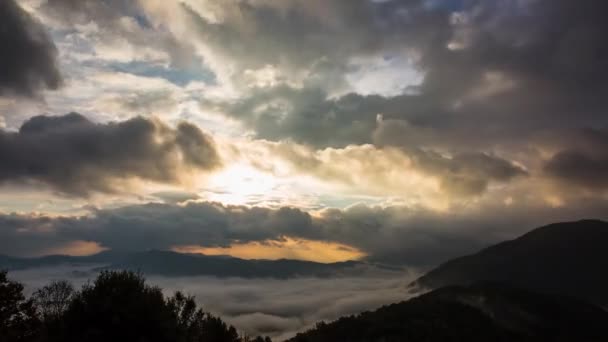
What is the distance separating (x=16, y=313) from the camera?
2164 inches

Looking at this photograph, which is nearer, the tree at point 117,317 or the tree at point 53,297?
the tree at point 117,317

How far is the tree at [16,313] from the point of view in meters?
52.8

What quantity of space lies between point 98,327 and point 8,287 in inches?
943

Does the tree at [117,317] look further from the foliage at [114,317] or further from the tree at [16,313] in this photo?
the tree at [16,313]

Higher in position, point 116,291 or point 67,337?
point 116,291

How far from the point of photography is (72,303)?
41.3 meters

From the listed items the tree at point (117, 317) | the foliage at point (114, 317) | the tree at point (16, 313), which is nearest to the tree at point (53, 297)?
the tree at point (16, 313)

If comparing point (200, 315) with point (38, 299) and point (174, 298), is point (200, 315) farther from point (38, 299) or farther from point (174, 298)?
point (38, 299)

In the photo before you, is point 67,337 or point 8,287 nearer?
point 67,337

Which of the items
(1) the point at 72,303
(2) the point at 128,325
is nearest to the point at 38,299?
(1) the point at 72,303

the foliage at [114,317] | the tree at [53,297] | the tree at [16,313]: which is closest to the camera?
the foliage at [114,317]

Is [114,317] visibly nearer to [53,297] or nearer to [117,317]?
[117,317]

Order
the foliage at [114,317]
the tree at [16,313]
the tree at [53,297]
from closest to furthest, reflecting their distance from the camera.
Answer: the foliage at [114,317]
the tree at [16,313]
the tree at [53,297]

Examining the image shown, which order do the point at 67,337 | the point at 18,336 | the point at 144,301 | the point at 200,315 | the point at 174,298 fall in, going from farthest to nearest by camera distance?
the point at 200,315, the point at 174,298, the point at 18,336, the point at 144,301, the point at 67,337
